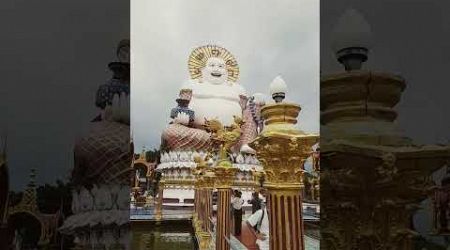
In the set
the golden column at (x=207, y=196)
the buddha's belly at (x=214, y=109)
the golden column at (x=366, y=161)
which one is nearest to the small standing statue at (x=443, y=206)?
the golden column at (x=366, y=161)

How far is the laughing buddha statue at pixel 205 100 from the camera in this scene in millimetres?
7590

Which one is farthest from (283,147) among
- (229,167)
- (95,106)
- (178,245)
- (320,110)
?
(178,245)

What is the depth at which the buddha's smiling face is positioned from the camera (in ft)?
25.5

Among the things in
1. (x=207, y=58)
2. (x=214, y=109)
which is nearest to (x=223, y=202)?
(x=214, y=109)

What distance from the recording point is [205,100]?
25.8 feet

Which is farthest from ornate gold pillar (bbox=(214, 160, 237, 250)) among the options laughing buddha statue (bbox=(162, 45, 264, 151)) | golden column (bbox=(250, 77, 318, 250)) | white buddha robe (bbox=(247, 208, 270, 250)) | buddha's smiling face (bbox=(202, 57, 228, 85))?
buddha's smiling face (bbox=(202, 57, 228, 85))

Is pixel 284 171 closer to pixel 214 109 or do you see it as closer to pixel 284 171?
pixel 284 171

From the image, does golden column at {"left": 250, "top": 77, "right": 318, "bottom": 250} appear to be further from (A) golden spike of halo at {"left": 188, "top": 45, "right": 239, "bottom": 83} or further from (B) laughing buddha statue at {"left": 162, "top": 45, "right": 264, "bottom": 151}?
(A) golden spike of halo at {"left": 188, "top": 45, "right": 239, "bottom": 83}

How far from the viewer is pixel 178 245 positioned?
6367 mm

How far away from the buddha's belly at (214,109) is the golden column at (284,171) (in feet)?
18.6

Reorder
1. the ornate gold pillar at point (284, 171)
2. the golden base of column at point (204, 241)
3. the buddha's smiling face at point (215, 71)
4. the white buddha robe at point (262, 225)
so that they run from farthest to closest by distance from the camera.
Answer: the buddha's smiling face at point (215, 71) → the golden base of column at point (204, 241) → the white buddha robe at point (262, 225) → the ornate gold pillar at point (284, 171)

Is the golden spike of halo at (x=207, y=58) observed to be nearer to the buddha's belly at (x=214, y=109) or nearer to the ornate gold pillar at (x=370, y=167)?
the buddha's belly at (x=214, y=109)

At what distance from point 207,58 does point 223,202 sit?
385 centimetres

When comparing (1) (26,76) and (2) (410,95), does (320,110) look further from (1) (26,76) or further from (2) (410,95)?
(1) (26,76)
